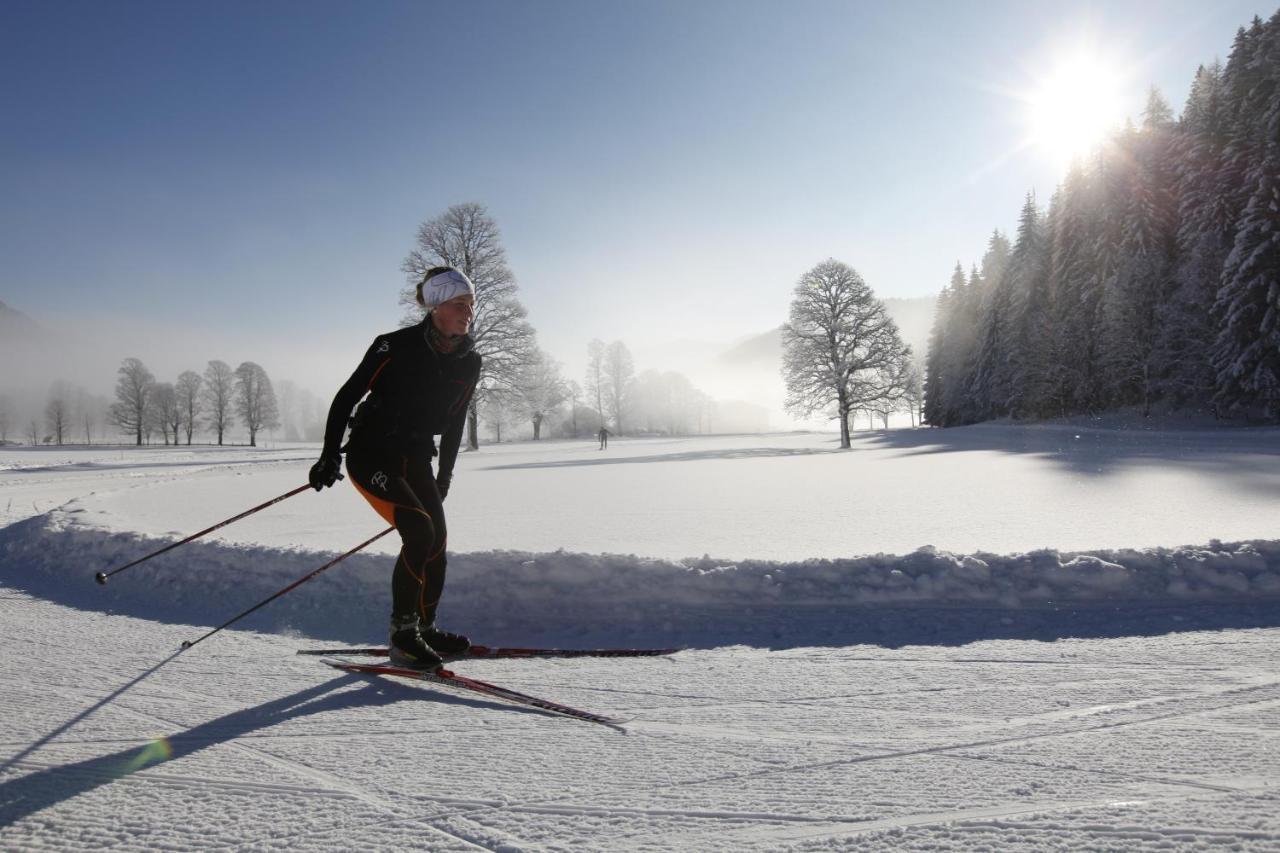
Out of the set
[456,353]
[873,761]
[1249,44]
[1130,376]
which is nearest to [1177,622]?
[873,761]

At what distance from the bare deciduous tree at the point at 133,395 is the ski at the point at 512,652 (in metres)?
82.7

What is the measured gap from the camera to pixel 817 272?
32.9 metres

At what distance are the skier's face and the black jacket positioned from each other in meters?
0.09

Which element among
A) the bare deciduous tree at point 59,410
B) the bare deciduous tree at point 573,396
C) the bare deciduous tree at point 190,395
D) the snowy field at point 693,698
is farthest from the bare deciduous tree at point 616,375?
the bare deciduous tree at point 59,410

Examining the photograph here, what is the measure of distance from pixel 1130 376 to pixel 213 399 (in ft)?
282

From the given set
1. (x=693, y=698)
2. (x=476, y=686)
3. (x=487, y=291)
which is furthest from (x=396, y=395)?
(x=487, y=291)

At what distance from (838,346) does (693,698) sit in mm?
32028

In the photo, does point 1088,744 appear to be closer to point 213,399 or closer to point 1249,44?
point 1249,44

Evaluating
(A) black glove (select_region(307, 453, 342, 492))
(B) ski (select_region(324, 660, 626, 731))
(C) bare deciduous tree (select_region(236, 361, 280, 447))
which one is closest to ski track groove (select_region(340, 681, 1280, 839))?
(B) ski (select_region(324, 660, 626, 731))

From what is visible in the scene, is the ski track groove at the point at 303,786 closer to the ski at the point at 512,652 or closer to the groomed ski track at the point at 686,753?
the groomed ski track at the point at 686,753

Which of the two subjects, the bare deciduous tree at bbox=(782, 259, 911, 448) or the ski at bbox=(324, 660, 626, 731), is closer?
the ski at bbox=(324, 660, 626, 731)

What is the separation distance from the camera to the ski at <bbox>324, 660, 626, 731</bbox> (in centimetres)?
257

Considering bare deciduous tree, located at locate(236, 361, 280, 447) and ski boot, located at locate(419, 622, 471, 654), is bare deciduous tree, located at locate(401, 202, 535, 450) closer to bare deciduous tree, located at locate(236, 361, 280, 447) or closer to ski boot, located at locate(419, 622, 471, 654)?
ski boot, located at locate(419, 622, 471, 654)

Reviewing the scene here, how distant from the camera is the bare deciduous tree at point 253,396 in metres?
69.6
